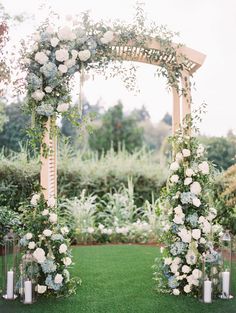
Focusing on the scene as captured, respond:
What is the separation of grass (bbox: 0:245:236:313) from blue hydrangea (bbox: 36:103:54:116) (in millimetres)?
1613

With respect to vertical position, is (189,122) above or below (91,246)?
above

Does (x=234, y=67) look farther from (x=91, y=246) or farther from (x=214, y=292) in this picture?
(x=214, y=292)

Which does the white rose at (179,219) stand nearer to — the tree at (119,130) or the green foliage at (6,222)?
the green foliage at (6,222)

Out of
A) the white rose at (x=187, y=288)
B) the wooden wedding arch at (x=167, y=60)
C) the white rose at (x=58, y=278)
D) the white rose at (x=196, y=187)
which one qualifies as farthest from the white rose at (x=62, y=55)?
the white rose at (x=187, y=288)

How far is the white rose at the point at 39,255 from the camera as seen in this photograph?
13.4ft

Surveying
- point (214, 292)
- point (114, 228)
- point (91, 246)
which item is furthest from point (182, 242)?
point (114, 228)

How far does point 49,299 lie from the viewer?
4230 millimetres

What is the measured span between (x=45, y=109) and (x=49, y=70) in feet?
1.12

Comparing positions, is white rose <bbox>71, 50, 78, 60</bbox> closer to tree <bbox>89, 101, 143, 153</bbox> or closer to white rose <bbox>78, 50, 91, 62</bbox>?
white rose <bbox>78, 50, 91, 62</bbox>

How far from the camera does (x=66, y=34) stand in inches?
172

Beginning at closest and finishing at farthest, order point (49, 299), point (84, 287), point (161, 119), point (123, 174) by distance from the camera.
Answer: point (49, 299) < point (84, 287) < point (123, 174) < point (161, 119)

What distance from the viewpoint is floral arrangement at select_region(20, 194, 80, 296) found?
416cm

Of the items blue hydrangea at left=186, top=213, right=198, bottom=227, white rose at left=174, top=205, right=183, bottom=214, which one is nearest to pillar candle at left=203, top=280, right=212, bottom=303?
blue hydrangea at left=186, top=213, right=198, bottom=227

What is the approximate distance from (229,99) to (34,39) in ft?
24.8
